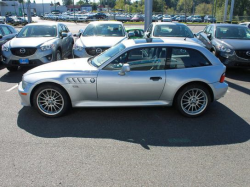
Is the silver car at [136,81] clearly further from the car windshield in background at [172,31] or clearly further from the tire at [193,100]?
the car windshield in background at [172,31]

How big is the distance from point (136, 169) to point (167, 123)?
1.60 m

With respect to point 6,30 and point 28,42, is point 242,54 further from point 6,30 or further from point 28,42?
point 6,30

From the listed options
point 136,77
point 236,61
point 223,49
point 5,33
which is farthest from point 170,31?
point 5,33

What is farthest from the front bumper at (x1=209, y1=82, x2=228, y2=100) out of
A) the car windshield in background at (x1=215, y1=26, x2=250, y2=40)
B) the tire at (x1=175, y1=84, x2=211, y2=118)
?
the car windshield in background at (x1=215, y1=26, x2=250, y2=40)

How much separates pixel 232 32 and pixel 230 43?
54.9 inches

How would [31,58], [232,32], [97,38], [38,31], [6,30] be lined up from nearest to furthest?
[31,58] < [97,38] < [38,31] < [232,32] < [6,30]

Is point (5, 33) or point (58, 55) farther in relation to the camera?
point (5, 33)

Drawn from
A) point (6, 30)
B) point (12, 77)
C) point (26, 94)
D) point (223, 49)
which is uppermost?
point (6, 30)

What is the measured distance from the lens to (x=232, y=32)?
32.0 ft

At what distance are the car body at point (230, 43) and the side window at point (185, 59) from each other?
3966 millimetres

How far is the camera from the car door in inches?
180

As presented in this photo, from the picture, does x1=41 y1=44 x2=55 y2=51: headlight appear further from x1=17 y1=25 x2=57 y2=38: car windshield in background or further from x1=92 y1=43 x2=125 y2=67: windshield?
x1=92 y1=43 x2=125 y2=67: windshield

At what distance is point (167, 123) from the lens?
462 cm

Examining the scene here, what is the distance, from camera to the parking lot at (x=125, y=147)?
306 centimetres
